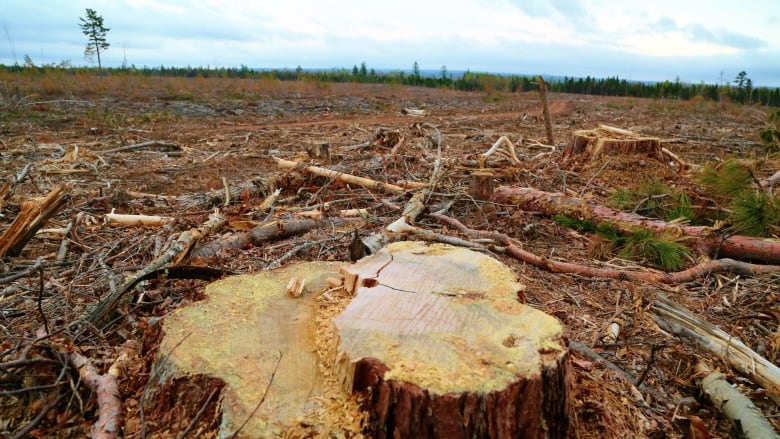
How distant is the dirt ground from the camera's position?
1.89 metres

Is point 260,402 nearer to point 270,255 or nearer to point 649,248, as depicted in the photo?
point 270,255

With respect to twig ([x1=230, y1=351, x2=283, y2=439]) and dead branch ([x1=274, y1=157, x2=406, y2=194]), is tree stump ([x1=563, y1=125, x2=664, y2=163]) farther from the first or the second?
twig ([x1=230, y1=351, x2=283, y2=439])

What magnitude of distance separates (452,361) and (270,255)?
2483 mm

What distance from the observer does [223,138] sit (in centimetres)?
1078

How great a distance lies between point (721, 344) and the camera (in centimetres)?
239

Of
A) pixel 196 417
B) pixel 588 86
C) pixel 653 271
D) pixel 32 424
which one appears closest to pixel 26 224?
pixel 32 424

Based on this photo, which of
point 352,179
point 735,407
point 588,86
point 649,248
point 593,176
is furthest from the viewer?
point 588,86

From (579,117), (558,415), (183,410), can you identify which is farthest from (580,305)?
(579,117)

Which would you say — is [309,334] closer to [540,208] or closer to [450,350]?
[450,350]

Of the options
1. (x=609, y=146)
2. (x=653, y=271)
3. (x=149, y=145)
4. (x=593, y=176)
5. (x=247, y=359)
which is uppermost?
(x=609, y=146)

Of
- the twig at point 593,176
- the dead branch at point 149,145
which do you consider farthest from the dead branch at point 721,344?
the dead branch at point 149,145

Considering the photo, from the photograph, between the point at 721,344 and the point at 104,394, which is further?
the point at 721,344

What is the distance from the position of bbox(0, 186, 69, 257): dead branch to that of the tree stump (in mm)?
6246

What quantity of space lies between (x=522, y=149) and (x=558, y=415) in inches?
327
